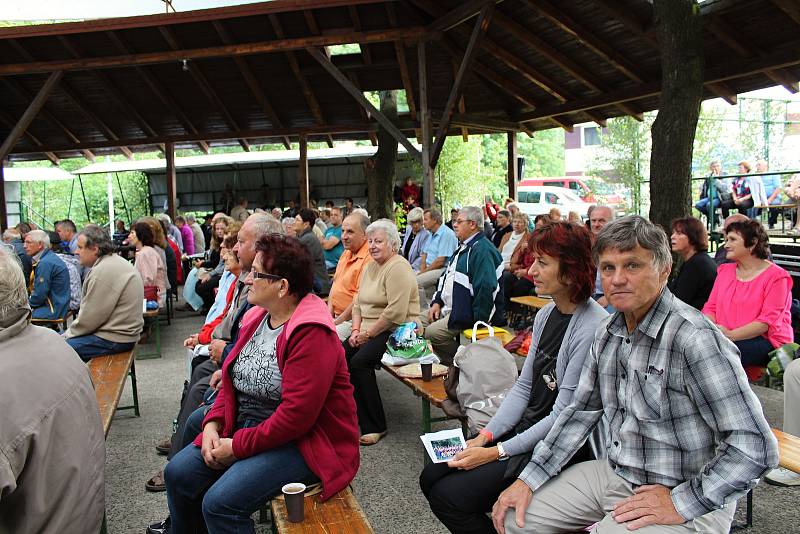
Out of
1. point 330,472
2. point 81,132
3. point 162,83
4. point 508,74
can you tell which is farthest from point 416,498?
point 81,132

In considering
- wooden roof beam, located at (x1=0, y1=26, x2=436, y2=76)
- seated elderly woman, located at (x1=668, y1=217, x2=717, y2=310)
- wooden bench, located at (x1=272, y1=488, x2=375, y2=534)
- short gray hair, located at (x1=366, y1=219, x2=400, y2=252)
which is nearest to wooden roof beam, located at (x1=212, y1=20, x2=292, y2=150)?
wooden roof beam, located at (x1=0, y1=26, x2=436, y2=76)

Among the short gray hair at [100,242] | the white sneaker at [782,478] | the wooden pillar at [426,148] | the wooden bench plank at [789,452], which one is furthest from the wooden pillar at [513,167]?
the wooden bench plank at [789,452]

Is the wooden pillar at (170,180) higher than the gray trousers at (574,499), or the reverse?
the wooden pillar at (170,180)

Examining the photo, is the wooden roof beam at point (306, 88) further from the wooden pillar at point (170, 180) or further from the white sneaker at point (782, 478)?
the white sneaker at point (782, 478)

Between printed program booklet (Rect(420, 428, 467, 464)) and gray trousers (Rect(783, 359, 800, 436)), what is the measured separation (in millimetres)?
1884

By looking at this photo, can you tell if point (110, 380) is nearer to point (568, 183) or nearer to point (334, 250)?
point (334, 250)

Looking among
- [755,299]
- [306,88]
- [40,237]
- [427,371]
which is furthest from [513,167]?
[427,371]

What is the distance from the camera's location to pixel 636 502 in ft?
6.72

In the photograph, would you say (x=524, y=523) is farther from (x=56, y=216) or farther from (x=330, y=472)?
(x=56, y=216)

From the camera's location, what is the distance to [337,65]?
13.6 metres

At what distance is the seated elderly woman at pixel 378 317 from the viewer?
4.81 metres

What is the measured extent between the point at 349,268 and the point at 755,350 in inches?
118

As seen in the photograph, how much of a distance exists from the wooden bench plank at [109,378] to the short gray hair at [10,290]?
59.1 inches

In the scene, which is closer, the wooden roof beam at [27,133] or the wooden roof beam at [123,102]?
the wooden roof beam at [123,102]
